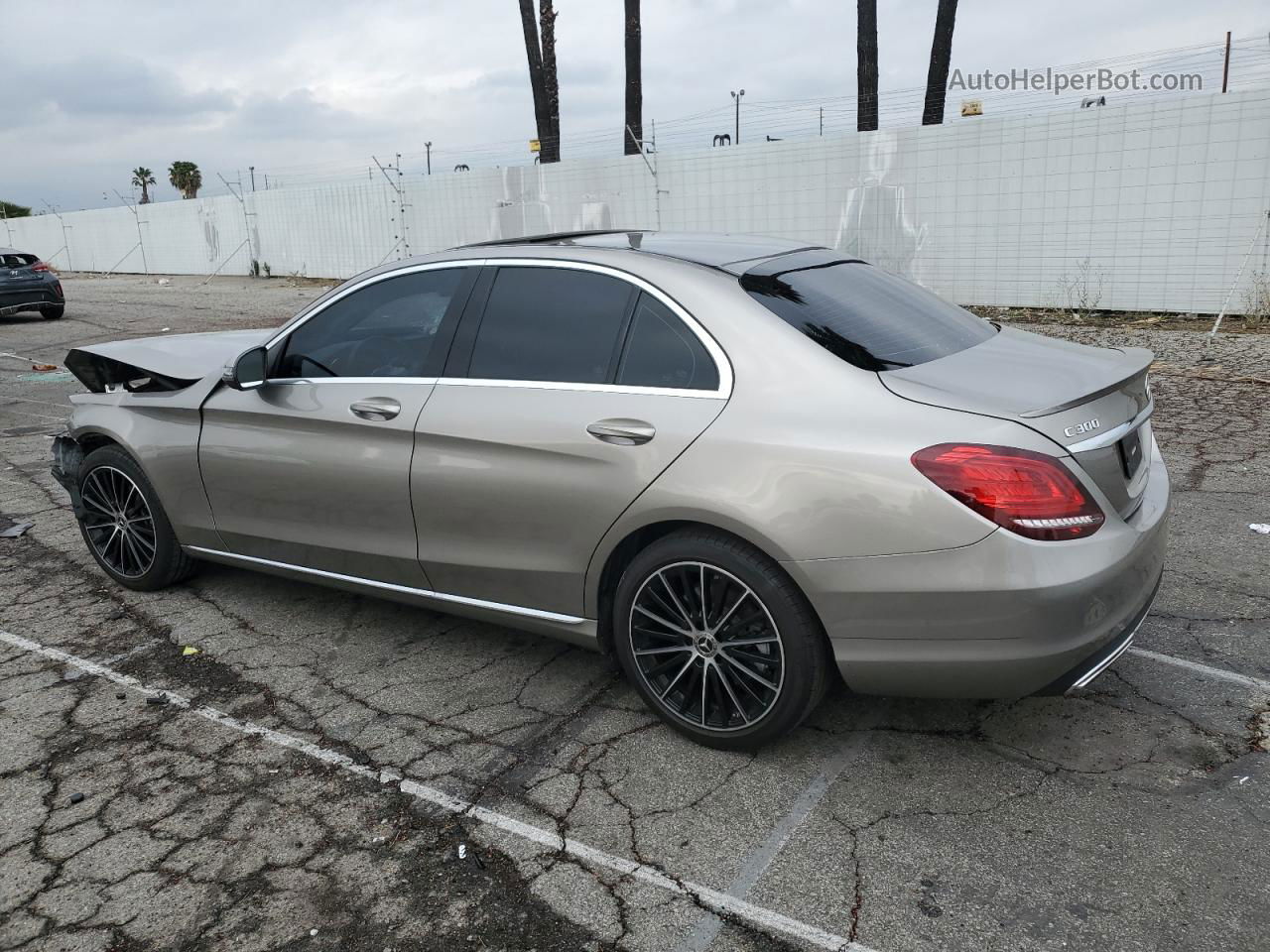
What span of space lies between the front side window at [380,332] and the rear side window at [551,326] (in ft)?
0.80

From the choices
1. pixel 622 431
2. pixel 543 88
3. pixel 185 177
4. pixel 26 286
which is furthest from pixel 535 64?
pixel 185 177

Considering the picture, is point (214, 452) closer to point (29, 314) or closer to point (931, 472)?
point (931, 472)

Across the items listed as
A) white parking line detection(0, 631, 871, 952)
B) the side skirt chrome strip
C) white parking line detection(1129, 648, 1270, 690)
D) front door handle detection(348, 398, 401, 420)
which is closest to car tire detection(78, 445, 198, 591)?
the side skirt chrome strip

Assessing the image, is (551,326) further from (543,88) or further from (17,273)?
(543,88)

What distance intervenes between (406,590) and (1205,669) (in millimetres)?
3055

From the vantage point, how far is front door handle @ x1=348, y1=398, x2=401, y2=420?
384 centimetres

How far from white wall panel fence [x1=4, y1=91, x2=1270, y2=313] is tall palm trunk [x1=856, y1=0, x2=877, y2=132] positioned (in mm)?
2019

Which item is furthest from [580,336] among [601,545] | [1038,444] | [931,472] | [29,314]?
[29,314]

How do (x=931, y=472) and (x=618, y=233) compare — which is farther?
(x=618, y=233)

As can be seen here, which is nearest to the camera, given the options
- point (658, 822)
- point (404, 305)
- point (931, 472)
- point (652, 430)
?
point (931, 472)

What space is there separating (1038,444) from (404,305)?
2479mm

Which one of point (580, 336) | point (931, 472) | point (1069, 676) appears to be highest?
point (580, 336)

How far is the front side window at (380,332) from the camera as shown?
3.93 m

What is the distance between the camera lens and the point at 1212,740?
10.8ft
